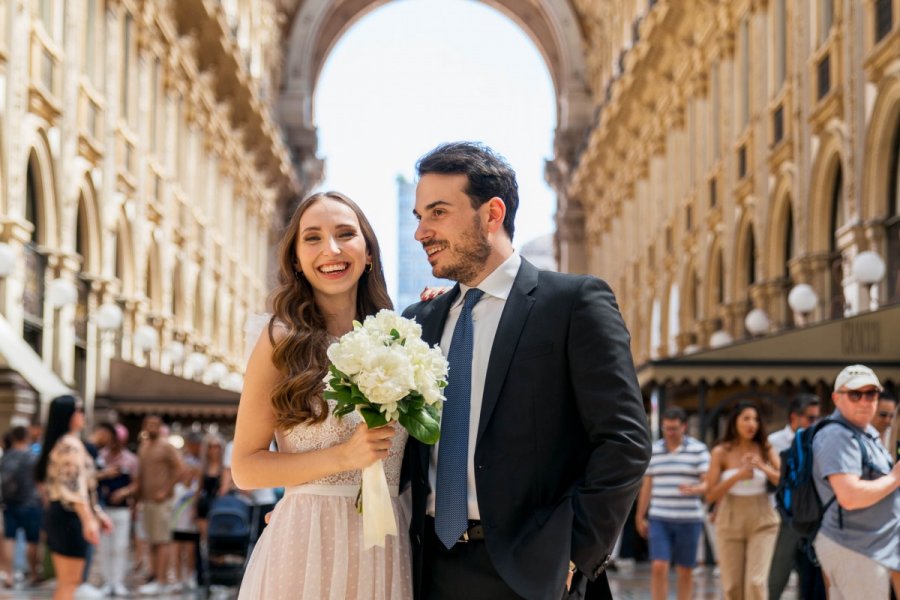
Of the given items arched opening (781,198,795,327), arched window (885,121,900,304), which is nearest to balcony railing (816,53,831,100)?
arched window (885,121,900,304)

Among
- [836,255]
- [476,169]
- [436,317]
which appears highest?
[836,255]

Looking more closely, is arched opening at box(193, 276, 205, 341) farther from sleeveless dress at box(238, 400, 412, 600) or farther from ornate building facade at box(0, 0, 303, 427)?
sleeveless dress at box(238, 400, 412, 600)

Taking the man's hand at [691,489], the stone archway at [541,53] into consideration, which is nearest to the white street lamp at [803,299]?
the man's hand at [691,489]

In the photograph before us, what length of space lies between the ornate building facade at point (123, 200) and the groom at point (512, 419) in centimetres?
1325

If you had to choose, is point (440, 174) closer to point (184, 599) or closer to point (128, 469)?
point (184, 599)

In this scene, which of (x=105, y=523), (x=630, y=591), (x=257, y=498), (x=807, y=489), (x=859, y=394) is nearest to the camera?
(x=859, y=394)

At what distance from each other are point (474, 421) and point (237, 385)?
37337 mm

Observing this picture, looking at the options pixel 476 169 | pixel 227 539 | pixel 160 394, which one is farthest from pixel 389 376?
pixel 160 394

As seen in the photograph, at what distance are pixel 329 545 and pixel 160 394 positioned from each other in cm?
2236

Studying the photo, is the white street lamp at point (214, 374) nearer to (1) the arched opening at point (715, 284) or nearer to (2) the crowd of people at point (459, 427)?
(1) the arched opening at point (715, 284)

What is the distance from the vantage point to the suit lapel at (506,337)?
4.00 m

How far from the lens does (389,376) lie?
12.4 feet

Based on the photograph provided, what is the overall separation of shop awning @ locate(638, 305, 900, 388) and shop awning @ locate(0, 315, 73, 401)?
7.86 m

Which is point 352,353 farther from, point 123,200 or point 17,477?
point 123,200
